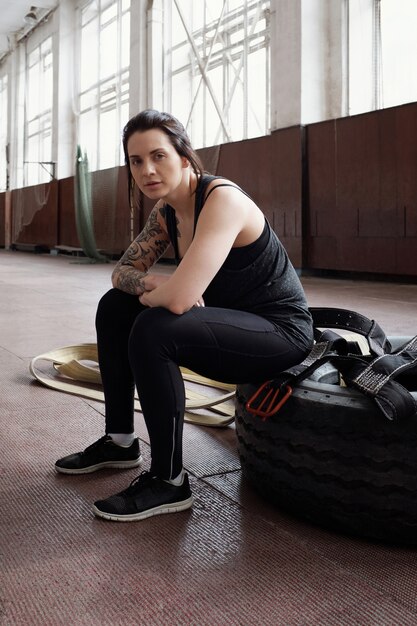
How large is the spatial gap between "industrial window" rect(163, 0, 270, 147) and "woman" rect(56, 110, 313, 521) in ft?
29.0

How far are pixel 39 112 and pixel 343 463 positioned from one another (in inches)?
728

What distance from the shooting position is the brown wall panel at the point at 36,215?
55.4 ft

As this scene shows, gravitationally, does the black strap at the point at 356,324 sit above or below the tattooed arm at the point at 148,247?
below

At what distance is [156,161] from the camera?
1.67m

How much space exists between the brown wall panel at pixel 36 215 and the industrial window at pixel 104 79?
6.07ft

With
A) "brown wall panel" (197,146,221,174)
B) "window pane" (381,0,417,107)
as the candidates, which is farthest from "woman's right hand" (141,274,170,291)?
"brown wall panel" (197,146,221,174)

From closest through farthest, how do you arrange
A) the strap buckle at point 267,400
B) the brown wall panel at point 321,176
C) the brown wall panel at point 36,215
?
the strap buckle at point 267,400, the brown wall panel at point 321,176, the brown wall panel at point 36,215

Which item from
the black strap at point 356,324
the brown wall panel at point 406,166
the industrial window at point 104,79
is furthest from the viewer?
the industrial window at point 104,79

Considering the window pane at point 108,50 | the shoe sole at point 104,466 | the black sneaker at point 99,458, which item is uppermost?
the window pane at point 108,50

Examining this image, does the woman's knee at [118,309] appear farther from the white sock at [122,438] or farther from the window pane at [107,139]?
the window pane at [107,139]

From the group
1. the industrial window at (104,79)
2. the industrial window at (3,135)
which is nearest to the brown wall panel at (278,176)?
the industrial window at (104,79)

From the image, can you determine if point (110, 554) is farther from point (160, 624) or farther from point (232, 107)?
point (232, 107)

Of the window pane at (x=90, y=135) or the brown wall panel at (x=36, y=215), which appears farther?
the brown wall panel at (x=36, y=215)

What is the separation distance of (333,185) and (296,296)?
23.8 ft
